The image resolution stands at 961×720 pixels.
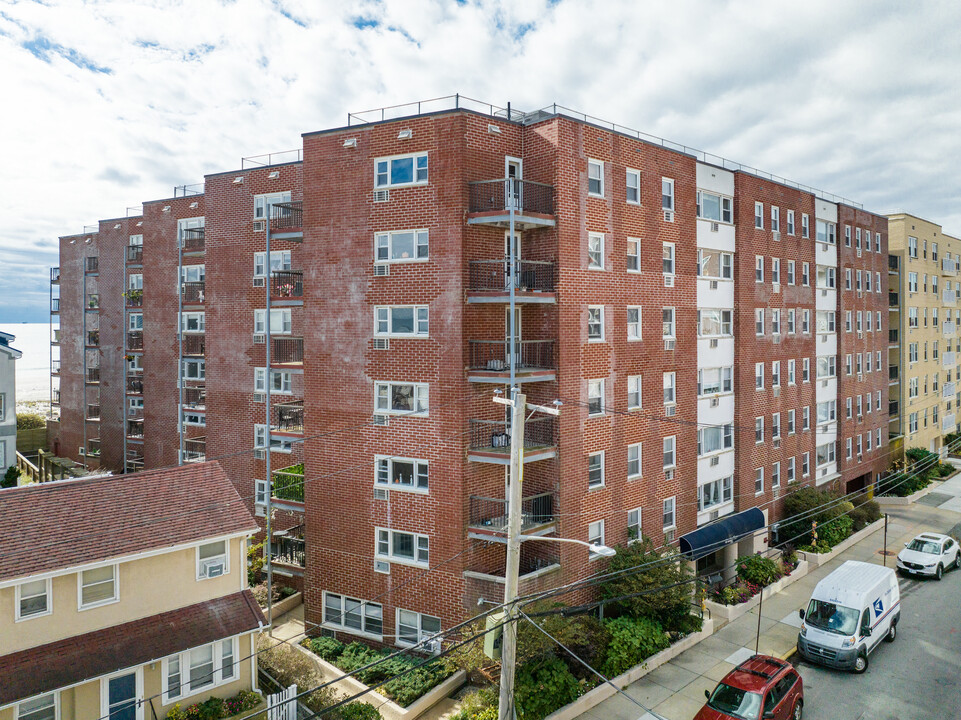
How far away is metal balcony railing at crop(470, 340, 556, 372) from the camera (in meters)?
20.4

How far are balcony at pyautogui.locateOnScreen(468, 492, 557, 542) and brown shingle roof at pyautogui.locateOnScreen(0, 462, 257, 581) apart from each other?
699 cm

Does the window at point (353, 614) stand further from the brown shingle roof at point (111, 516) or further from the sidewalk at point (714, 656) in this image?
the sidewalk at point (714, 656)

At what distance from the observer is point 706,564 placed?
2883cm

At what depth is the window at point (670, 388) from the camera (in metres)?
25.9

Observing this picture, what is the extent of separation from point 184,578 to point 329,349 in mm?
8735

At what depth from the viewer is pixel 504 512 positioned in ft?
68.1

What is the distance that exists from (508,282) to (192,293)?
23325 millimetres

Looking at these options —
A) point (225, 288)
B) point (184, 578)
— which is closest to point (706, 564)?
point (184, 578)

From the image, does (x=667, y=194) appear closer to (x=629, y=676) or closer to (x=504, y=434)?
(x=504, y=434)

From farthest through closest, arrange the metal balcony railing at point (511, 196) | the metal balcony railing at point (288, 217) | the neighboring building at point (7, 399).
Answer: the neighboring building at point (7, 399), the metal balcony railing at point (288, 217), the metal balcony railing at point (511, 196)

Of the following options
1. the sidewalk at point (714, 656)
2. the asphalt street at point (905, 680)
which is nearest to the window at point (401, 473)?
the sidewalk at point (714, 656)

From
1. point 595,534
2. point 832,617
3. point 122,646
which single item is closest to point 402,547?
point 595,534

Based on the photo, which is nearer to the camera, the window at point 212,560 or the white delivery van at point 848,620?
the window at point 212,560

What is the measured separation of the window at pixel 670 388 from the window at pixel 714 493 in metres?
4.73
